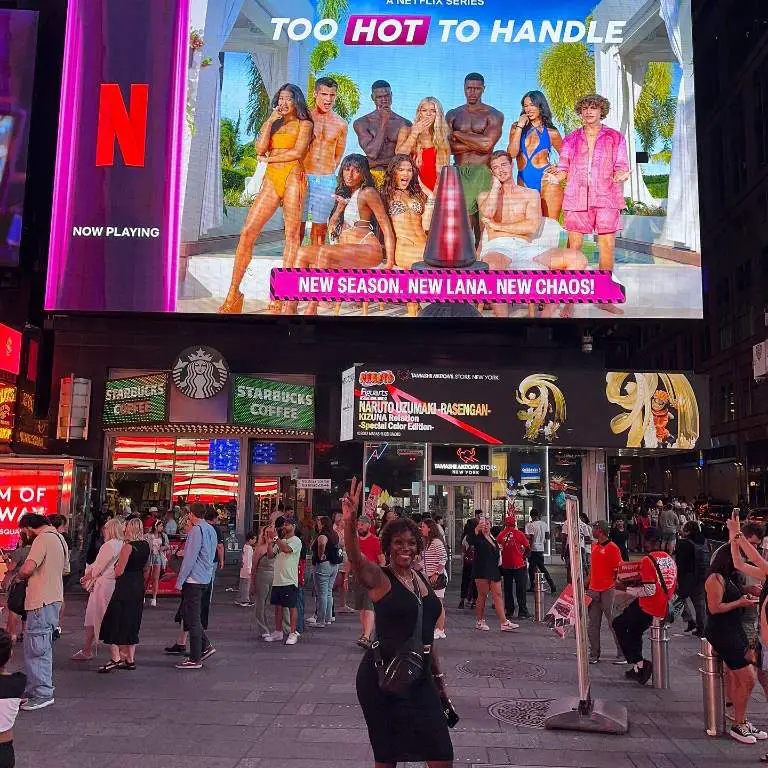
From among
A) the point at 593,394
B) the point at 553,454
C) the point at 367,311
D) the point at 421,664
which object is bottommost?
the point at 421,664

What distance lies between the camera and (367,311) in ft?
65.6

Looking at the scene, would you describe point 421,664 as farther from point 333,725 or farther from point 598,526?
point 598,526

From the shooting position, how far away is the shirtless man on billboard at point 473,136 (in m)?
20.7

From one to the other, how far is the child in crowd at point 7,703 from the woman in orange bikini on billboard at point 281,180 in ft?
54.5

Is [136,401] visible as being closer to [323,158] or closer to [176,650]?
[323,158]

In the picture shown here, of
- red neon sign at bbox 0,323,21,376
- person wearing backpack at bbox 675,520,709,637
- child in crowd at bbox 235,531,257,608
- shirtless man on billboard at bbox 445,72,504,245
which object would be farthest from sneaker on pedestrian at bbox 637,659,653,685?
Result: red neon sign at bbox 0,323,21,376

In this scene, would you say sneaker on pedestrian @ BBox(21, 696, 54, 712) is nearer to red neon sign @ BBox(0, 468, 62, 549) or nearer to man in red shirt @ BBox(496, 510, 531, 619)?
man in red shirt @ BBox(496, 510, 531, 619)

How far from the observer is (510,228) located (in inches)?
802

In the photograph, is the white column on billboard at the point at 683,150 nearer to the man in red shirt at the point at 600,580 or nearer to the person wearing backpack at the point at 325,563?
the man in red shirt at the point at 600,580

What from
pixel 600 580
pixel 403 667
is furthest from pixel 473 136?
pixel 403 667

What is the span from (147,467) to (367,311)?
27.1 feet

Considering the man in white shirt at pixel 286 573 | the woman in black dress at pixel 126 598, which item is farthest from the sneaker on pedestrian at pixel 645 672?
the woman in black dress at pixel 126 598

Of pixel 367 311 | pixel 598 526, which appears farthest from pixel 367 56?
pixel 598 526

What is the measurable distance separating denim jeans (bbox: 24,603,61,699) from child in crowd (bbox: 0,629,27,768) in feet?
11.3
